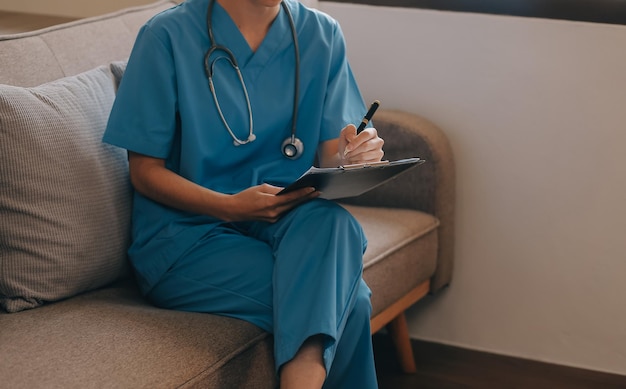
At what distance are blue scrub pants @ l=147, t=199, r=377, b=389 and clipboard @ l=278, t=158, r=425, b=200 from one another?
1.7 inches

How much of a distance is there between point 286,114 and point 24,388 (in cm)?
72

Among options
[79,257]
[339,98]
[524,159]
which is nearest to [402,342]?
[524,159]

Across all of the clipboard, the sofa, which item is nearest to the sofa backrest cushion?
the sofa

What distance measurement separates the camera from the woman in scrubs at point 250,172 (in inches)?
61.8

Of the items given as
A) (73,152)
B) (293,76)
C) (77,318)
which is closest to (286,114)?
(293,76)

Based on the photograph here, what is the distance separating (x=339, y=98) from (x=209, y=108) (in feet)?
0.90

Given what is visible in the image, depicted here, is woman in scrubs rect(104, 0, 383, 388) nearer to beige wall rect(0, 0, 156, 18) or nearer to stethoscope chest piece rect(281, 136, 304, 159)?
stethoscope chest piece rect(281, 136, 304, 159)

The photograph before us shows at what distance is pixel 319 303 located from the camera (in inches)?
59.7

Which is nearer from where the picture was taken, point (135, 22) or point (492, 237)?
point (135, 22)

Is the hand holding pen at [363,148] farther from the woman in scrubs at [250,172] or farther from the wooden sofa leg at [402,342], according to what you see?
the wooden sofa leg at [402,342]

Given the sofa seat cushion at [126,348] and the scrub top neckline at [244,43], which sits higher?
the scrub top neckline at [244,43]

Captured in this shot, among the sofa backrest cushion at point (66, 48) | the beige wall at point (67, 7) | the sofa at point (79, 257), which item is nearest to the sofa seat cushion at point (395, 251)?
the sofa at point (79, 257)

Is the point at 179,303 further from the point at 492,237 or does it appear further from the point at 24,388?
the point at 492,237

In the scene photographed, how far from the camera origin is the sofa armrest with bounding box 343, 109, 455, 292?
2.30 meters
